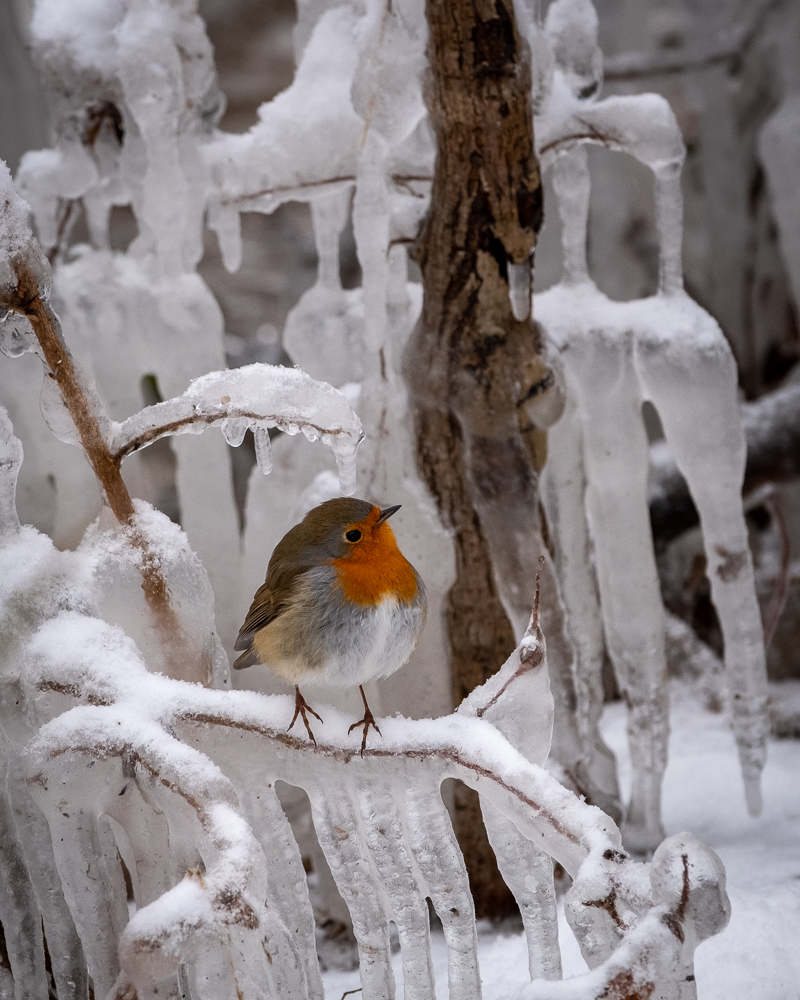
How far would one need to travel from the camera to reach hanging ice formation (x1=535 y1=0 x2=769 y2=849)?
124 centimetres

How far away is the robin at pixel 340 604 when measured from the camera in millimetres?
797

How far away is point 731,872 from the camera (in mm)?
1217

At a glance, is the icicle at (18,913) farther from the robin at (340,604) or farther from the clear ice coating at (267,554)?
the robin at (340,604)

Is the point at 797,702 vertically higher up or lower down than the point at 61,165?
lower down

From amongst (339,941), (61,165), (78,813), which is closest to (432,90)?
(61,165)

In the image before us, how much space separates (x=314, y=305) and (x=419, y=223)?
0.80 feet

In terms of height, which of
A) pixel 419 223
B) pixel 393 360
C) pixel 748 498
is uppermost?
pixel 419 223

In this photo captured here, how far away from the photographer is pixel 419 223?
1.22 metres

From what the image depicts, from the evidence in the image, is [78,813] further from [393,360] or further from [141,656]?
[393,360]

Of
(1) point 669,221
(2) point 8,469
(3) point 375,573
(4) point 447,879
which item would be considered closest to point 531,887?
(4) point 447,879

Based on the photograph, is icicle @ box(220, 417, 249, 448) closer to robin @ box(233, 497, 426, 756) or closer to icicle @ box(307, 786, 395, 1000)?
robin @ box(233, 497, 426, 756)

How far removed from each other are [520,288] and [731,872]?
2.68ft

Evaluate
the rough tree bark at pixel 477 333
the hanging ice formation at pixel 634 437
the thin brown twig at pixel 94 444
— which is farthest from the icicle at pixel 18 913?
the hanging ice formation at pixel 634 437

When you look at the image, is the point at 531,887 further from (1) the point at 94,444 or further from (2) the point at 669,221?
(2) the point at 669,221
